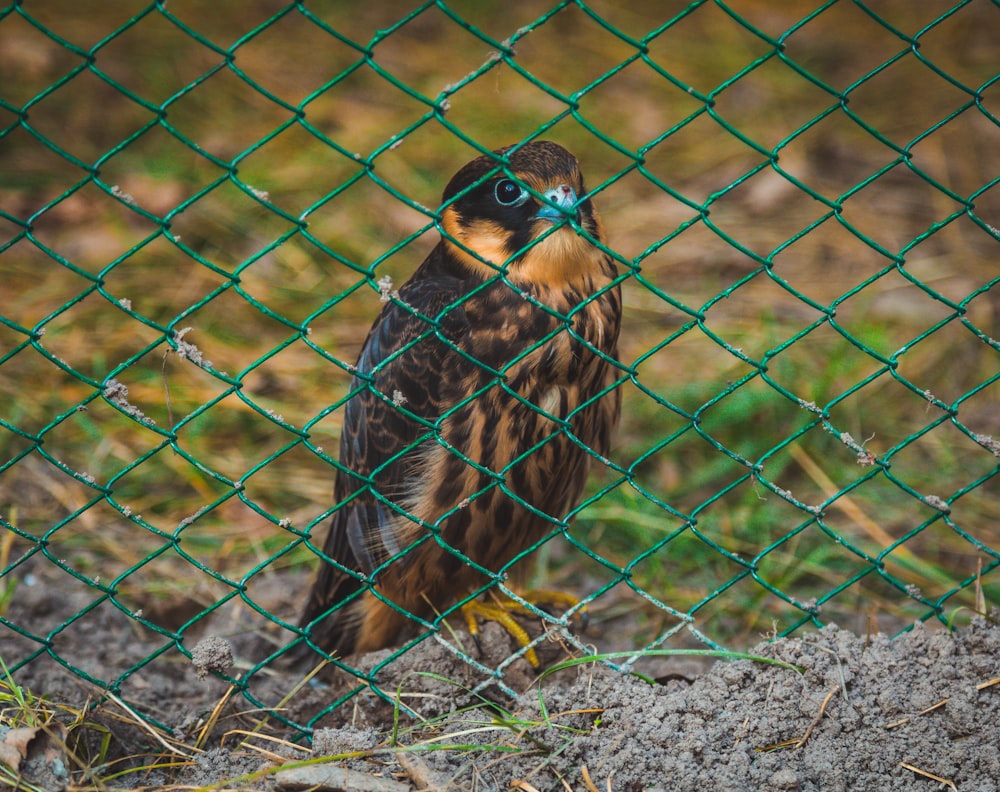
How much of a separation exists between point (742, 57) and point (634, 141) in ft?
3.32

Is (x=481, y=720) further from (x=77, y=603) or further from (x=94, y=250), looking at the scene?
(x=94, y=250)

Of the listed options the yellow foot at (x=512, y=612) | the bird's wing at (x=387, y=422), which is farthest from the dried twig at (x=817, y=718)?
the bird's wing at (x=387, y=422)

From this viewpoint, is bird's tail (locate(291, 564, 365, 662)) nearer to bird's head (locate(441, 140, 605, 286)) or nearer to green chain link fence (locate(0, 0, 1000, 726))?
green chain link fence (locate(0, 0, 1000, 726))

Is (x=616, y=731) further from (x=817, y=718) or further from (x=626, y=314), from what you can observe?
(x=626, y=314)

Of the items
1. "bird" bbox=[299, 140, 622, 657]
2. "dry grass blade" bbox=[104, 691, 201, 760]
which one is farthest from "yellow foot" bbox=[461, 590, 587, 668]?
"dry grass blade" bbox=[104, 691, 201, 760]

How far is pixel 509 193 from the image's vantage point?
105 inches

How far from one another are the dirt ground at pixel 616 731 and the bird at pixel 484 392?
0.88 feet

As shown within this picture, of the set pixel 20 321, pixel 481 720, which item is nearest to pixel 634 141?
pixel 20 321

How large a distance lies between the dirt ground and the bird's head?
93 centimetres

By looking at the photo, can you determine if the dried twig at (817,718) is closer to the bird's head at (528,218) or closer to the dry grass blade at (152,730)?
the bird's head at (528,218)

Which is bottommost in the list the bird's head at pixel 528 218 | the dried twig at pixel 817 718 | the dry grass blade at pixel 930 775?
the dry grass blade at pixel 930 775

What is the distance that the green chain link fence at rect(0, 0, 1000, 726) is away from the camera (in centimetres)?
282

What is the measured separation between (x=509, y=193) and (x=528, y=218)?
0.08 m

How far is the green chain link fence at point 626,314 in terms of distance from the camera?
282cm
